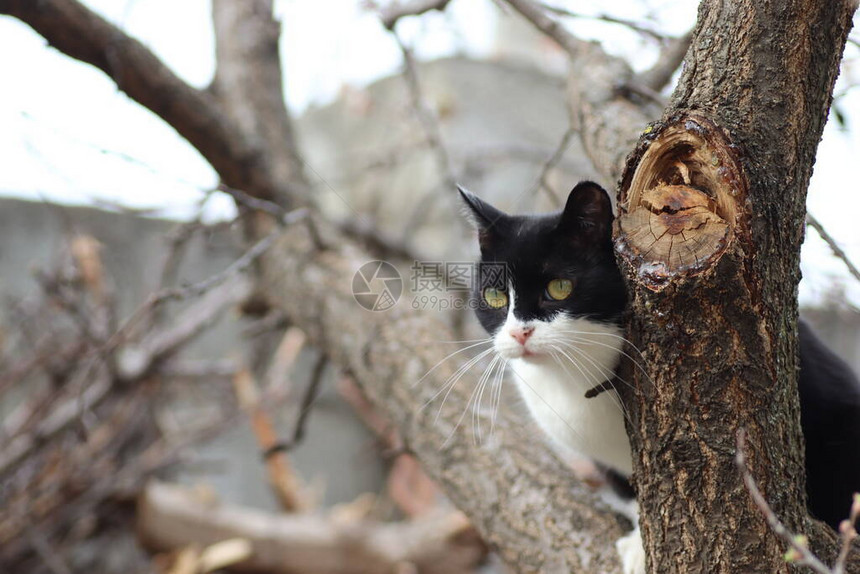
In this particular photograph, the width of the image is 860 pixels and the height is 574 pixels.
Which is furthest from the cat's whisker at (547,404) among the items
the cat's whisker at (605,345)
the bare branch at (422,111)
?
the bare branch at (422,111)

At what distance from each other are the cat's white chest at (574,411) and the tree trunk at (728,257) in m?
0.30

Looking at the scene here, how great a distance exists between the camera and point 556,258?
4.65 feet

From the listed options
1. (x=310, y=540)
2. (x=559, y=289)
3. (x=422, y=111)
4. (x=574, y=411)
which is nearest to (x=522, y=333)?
(x=559, y=289)

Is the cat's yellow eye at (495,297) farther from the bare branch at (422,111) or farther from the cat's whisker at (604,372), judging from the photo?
the bare branch at (422,111)

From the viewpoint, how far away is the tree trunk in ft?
3.14

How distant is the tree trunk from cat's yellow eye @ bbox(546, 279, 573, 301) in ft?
1.06

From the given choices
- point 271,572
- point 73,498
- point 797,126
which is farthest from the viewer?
point 271,572

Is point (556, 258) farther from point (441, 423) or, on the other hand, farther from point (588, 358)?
point (441, 423)

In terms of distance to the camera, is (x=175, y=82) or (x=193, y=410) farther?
(x=193, y=410)

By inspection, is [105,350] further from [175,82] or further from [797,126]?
[797,126]

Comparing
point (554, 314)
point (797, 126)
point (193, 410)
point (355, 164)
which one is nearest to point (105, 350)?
point (554, 314)

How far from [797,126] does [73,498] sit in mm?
3298

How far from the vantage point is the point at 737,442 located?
3.33 feet

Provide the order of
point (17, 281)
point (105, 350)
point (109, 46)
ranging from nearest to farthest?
point (105, 350) < point (109, 46) < point (17, 281)
